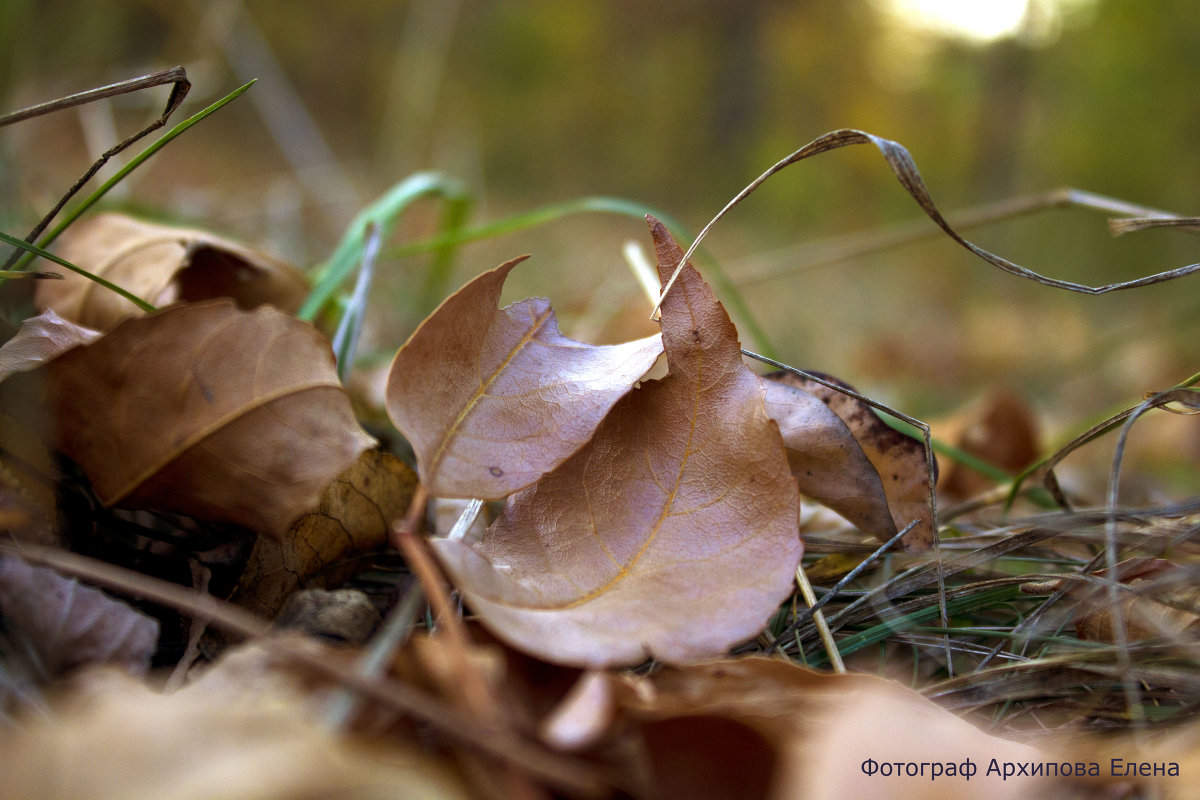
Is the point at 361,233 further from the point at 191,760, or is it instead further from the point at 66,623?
the point at 191,760

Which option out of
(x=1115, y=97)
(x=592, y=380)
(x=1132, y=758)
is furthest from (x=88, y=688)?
(x=1115, y=97)

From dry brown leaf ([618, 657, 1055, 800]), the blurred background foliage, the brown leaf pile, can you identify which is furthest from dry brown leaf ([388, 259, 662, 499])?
the blurred background foliage

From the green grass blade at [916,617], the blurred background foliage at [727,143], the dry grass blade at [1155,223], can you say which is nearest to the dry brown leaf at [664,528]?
the green grass blade at [916,617]

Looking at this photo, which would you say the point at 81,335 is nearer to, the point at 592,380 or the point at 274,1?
the point at 592,380

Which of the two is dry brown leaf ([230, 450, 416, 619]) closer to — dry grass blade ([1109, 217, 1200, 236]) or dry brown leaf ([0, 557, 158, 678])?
dry brown leaf ([0, 557, 158, 678])

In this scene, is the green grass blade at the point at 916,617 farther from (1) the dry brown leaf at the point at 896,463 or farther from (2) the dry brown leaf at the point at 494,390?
(2) the dry brown leaf at the point at 494,390
